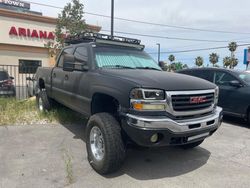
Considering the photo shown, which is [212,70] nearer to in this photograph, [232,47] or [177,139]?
[177,139]

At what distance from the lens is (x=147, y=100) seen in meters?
3.51

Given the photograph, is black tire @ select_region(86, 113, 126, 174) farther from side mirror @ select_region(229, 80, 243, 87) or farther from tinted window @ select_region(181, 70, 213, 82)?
tinted window @ select_region(181, 70, 213, 82)

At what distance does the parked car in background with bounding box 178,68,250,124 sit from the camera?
23.8ft

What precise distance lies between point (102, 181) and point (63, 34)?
12415 millimetres

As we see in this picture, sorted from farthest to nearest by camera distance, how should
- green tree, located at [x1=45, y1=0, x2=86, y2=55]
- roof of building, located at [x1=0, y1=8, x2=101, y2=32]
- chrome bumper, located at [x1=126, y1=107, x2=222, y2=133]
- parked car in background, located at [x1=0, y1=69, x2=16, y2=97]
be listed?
roof of building, located at [x1=0, y1=8, x2=101, y2=32], green tree, located at [x1=45, y1=0, x2=86, y2=55], parked car in background, located at [x1=0, y1=69, x2=16, y2=97], chrome bumper, located at [x1=126, y1=107, x2=222, y2=133]

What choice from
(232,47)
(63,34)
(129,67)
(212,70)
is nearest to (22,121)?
(129,67)

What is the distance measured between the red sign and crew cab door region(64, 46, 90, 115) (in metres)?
19.3

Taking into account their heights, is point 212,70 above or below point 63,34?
below

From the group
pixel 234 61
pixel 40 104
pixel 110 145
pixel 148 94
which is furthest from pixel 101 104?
pixel 234 61

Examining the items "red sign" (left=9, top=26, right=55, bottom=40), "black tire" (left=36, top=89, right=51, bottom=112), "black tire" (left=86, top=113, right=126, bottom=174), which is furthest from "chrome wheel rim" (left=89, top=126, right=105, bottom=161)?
"red sign" (left=9, top=26, right=55, bottom=40)

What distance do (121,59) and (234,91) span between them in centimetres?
410

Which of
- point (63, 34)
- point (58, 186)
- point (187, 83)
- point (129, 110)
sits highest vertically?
point (63, 34)

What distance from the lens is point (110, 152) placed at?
3.67 meters

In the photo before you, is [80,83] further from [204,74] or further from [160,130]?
[204,74]
